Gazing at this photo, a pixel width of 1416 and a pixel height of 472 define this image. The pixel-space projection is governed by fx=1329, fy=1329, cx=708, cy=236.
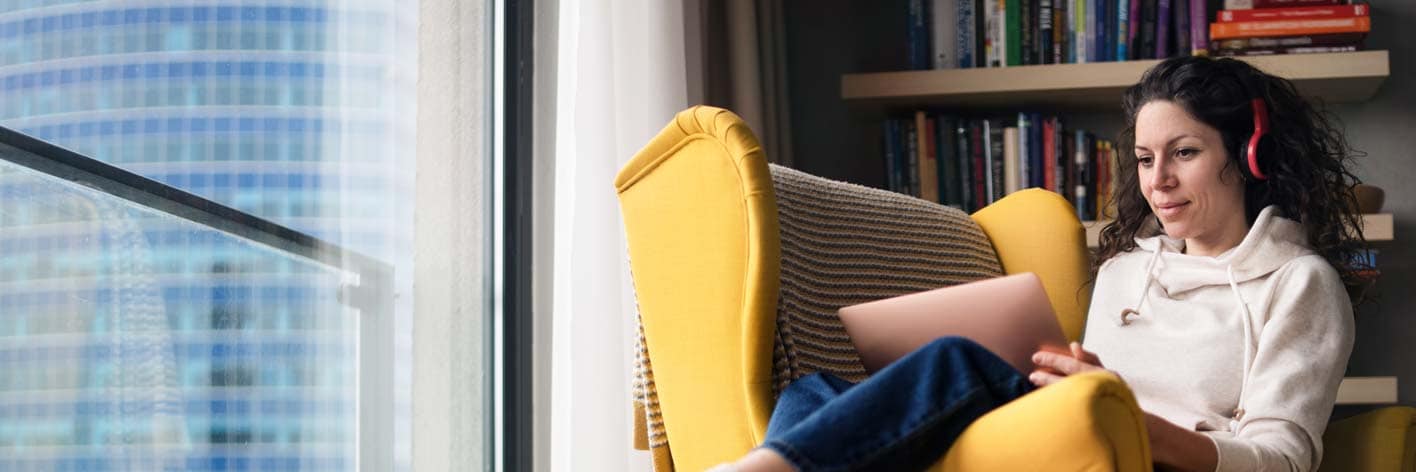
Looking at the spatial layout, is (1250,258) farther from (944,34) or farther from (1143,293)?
(944,34)

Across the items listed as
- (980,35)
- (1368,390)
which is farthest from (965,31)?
(1368,390)

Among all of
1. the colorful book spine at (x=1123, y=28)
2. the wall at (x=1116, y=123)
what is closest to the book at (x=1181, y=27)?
the colorful book spine at (x=1123, y=28)

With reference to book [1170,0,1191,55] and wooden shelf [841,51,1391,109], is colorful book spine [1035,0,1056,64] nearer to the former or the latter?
wooden shelf [841,51,1391,109]

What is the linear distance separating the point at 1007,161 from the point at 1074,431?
1.86 meters

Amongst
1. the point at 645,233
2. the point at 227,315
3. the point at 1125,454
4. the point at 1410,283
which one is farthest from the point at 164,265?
the point at 1410,283

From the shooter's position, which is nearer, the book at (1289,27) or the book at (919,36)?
the book at (1289,27)

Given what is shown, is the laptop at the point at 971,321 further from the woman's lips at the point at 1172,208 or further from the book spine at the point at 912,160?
the book spine at the point at 912,160

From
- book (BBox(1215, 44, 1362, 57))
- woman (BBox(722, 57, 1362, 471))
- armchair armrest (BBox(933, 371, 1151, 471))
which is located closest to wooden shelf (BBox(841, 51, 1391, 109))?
book (BBox(1215, 44, 1362, 57))

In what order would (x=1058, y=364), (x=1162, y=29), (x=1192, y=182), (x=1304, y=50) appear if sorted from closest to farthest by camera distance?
(x=1058, y=364)
(x=1192, y=182)
(x=1304, y=50)
(x=1162, y=29)

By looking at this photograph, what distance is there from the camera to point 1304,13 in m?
2.65

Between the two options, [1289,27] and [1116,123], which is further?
[1116,123]

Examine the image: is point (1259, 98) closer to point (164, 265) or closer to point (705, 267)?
point (705, 267)

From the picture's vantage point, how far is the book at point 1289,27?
2.63m

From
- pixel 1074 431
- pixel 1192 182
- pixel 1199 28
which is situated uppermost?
pixel 1199 28
